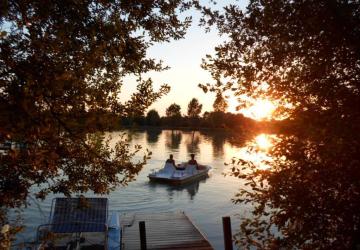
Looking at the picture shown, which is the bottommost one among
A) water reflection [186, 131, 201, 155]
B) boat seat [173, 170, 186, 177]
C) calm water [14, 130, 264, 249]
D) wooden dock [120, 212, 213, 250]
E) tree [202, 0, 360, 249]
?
calm water [14, 130, 264, 249]

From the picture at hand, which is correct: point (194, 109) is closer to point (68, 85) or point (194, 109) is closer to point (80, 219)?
point (80, 219)

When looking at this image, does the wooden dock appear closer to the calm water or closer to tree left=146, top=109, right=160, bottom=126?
the calm water

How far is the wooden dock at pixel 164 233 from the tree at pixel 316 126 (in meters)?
10.5

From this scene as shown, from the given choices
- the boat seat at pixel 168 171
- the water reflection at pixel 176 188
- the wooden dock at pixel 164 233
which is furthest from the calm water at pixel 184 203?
the wooden dock at pixel 164 233

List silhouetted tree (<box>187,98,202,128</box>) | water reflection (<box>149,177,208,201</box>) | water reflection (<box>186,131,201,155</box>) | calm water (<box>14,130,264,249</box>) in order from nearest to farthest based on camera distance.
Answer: calm water (<box>14,130,264,249</box>) < water reflection (<box>149,177,208,201</box>) < water reflection (<box>186,131,201,155</box>) < silhouetted tree (<box>187,98,202,128</box>)

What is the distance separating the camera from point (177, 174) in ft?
125

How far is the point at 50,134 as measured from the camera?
14.4 ft

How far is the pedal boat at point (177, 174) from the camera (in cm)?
3666

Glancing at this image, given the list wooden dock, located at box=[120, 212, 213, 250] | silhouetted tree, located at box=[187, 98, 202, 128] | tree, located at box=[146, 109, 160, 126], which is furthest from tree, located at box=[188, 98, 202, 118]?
wooden dock, located at box=[120, 212, 213, 250]

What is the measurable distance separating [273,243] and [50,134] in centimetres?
329

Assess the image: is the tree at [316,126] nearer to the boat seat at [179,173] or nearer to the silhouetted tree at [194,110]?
the boat seat at [179,173]

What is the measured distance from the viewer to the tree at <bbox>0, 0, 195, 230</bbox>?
3760mm

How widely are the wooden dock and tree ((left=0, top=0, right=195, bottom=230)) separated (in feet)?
33.2

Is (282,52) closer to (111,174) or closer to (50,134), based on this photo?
(111,174)
